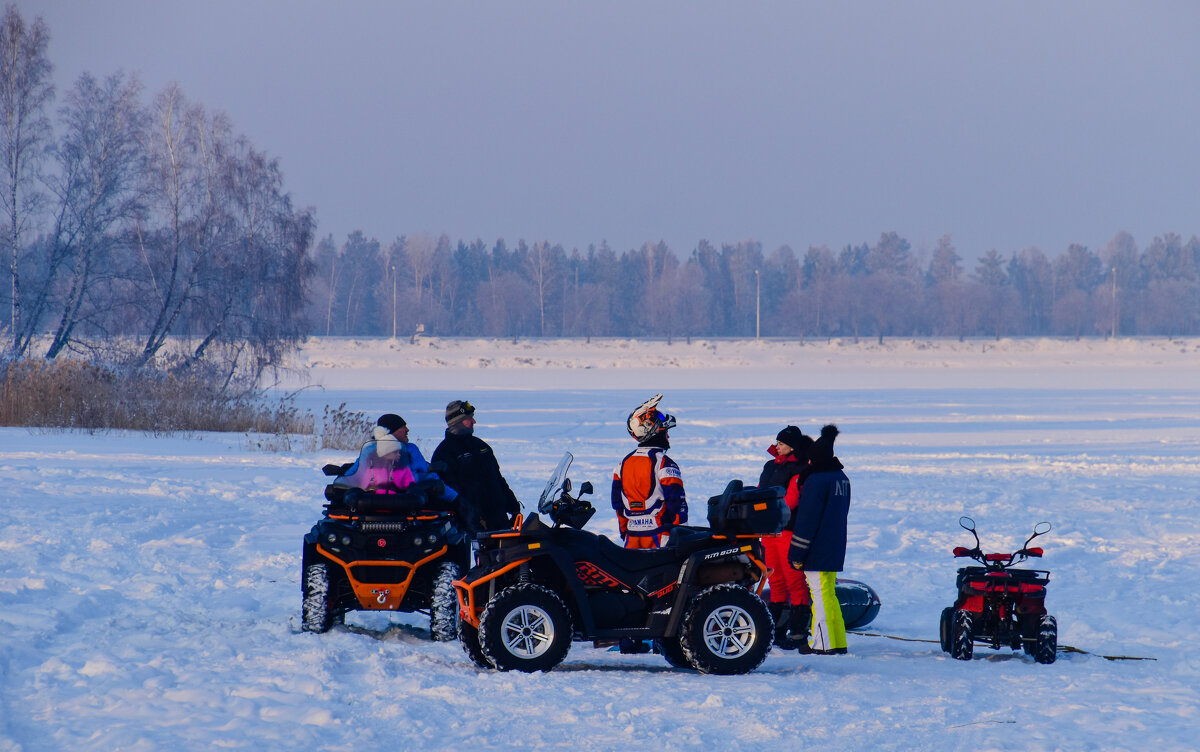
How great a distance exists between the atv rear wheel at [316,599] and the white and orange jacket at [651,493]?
6.42 feet

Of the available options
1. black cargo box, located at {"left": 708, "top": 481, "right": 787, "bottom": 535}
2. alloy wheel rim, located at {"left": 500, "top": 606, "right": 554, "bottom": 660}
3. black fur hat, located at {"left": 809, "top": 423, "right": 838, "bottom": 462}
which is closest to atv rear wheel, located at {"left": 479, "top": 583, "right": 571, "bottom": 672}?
alloy wheel rim, located at {"left": 500, "top": 606, "right": 554, "bottom": 660}

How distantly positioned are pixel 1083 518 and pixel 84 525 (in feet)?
35.2

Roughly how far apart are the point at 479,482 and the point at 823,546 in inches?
99.9

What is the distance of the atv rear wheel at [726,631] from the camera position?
7000 millimetres

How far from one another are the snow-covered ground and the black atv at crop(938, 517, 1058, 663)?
0.15m

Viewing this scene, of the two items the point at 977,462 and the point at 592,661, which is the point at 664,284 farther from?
the point at 592,661

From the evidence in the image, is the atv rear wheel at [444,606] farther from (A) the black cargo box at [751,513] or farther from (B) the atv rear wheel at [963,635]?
(B) the atv rear wheel at [963,635]

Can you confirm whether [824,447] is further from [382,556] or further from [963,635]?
[382,556]

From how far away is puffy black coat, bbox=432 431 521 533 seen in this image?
8742 mm

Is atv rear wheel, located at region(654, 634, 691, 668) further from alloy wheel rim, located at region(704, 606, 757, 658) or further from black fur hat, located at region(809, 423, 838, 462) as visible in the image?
black fur hat, located at region(809, 423, 838, 462)

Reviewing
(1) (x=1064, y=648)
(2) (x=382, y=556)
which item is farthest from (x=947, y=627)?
(2) (x=382, y=556)

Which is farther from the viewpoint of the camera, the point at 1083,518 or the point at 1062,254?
the point at 1062,254

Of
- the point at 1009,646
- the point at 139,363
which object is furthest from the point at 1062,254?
the point at 1009,646

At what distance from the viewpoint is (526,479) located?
16750mm
